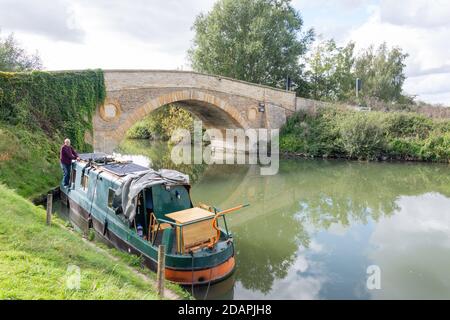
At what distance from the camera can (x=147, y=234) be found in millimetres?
5852

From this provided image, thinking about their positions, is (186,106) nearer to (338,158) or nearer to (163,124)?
(338,158)

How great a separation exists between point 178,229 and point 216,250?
657 millimetres

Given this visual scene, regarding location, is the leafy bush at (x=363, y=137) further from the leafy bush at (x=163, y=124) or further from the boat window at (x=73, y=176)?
the boat window at (x=73, y=176)

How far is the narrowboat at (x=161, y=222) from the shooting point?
5074 millimetres

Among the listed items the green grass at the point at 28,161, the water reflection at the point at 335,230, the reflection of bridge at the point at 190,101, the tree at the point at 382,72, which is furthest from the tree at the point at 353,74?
the green grass at the point at 28,161

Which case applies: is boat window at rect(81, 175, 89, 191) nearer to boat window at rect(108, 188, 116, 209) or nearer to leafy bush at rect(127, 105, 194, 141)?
boat window at rect(108, 188, 116, 209)

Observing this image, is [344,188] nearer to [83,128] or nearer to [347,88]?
[83,128]

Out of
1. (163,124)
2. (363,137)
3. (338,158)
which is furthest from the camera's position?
(163,124)

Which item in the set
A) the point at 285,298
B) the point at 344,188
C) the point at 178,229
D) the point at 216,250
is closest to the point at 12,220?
the point at 178,229

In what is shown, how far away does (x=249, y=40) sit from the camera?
21891 millimetres

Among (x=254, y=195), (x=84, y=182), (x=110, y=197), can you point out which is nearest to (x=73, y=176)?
(x=84, y=182)

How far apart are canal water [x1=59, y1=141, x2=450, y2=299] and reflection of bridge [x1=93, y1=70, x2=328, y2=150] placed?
351 cm

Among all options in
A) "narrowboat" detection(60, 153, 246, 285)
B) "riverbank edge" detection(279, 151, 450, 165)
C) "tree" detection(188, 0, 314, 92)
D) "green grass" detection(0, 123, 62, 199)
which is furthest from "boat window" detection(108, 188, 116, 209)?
"tree" detection(188, 0, 314, 92)

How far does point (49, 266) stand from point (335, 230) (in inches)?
228
